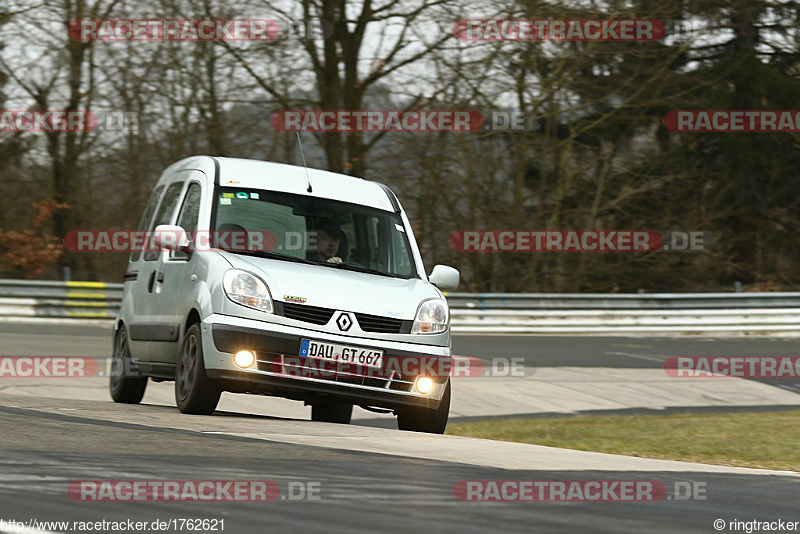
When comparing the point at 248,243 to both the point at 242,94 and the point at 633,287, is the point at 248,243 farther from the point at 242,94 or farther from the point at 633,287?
the point at 633,287

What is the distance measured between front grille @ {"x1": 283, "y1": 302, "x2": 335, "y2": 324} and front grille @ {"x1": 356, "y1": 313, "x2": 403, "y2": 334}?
0.22m

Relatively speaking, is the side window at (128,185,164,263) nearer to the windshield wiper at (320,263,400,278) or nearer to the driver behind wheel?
the driver behind wheel

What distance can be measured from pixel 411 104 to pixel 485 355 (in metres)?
7.24

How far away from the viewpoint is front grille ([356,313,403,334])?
8016 millimetres

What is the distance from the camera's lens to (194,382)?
8.09m

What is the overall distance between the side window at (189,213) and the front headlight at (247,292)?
0.93 metres

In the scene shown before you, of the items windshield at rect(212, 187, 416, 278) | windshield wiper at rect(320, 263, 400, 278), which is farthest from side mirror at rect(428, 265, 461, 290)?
windshield wiper at rect(320, 263, 400, 278)

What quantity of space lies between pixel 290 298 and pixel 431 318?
1025mm

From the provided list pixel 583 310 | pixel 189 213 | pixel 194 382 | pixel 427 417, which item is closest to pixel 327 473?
pixel 194 382

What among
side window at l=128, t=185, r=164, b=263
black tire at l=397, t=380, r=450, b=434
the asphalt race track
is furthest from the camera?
side window at l=128, t=185, r=164, b=263

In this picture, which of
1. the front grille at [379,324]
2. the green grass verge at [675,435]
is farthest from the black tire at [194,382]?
the green grass verge at [675,435]

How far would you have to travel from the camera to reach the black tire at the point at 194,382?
7.99 m

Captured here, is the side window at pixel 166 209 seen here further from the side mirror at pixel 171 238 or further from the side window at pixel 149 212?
the side mirror at pixel 171 238

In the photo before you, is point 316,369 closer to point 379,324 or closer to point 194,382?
point 379,324
